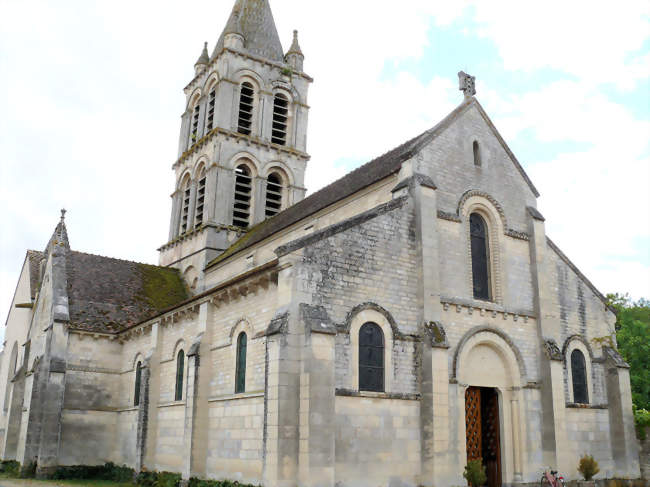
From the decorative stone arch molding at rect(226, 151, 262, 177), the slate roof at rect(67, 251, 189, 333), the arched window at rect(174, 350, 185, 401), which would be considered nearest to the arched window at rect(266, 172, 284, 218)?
the decorative stone arch molding at rect(226, 151, 262, 177)

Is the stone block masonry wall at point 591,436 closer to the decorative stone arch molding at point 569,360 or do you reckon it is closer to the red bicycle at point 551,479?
the decorative stone arch molding at point 569,360

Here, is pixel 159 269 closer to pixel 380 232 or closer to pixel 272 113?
pixel 272 113

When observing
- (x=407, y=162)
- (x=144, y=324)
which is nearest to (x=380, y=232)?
(x=407, y=162)

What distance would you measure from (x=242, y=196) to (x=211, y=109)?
19.7 ft

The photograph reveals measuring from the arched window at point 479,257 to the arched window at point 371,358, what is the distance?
4.35 meters

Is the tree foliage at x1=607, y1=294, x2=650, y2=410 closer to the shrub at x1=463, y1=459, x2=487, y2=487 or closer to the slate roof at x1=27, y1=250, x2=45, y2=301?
the shrub at x1=463, y1=459, x2=487, y2=487

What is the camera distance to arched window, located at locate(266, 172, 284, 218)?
3688 centimetres

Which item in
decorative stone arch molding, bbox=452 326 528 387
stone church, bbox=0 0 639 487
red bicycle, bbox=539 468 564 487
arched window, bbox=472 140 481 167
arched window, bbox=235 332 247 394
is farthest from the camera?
arched window, bbox=472 140 481 167

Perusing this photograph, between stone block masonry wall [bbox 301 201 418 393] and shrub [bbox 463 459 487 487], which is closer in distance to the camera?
stone block masonry wall [bbox 301 201 418 393]

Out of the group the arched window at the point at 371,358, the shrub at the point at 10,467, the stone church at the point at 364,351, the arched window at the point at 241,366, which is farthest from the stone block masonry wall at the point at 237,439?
the shrub at the point at 10,467

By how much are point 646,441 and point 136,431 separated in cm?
1824

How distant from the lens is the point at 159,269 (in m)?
34.7

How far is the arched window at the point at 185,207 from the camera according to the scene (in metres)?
37.6

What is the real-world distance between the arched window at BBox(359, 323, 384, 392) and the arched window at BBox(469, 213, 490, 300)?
4347 mm
